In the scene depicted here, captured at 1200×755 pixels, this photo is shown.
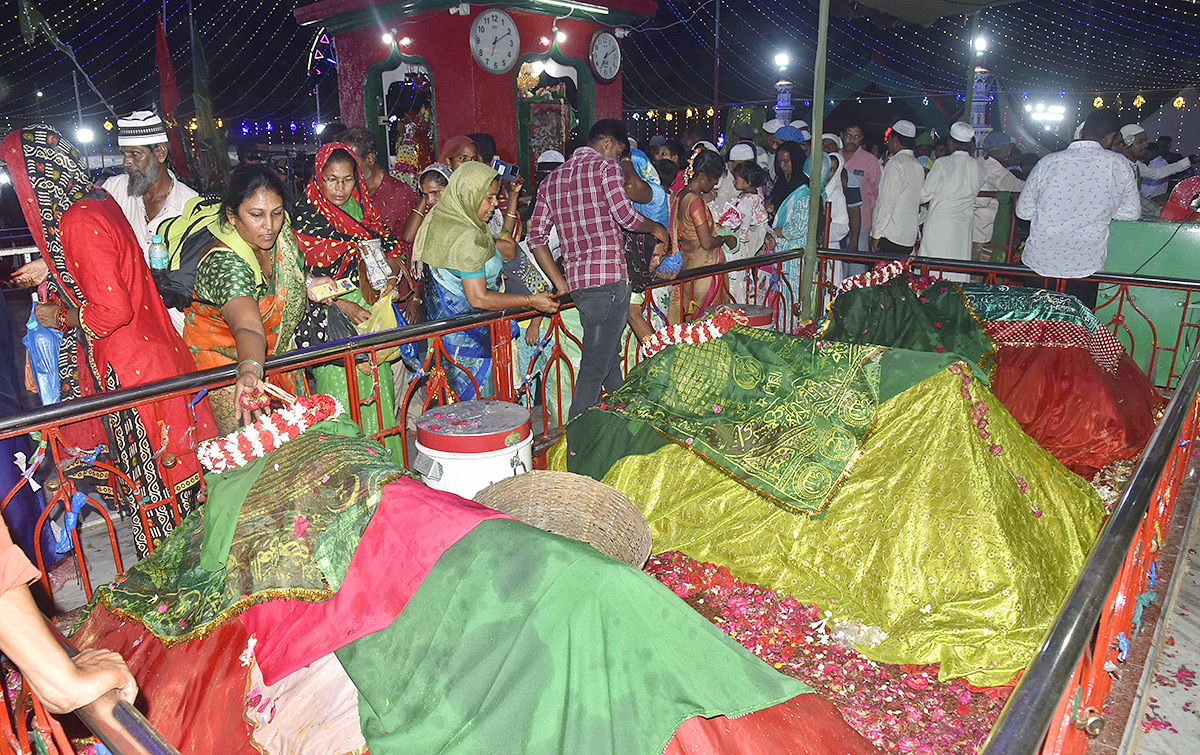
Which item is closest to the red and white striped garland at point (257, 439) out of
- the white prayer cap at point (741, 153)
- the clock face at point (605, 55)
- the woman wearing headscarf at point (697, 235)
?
the woman wearing headscarf at point (697, 235)

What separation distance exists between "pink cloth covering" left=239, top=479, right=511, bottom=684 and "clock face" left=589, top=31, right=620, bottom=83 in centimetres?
1043

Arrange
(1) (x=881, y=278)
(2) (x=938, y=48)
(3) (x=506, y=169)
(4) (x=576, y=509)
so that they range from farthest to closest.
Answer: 1. (2) (x=938, y=48)
2. (1) (x=881, y=278)
3. (3) (x=506, y=169)
4. (4) (x=576, y=509)

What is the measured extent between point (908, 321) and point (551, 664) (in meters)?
3.75

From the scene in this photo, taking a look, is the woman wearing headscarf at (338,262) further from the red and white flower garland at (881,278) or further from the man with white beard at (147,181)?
the red and white flower garland at (881,278)

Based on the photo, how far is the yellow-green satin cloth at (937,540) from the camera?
2.88 meters

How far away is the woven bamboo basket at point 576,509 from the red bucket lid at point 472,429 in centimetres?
27

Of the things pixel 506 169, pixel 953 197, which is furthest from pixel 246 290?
pixel 953 197

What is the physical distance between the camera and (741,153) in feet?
25.3

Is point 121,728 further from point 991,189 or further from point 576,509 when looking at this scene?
point 991,189

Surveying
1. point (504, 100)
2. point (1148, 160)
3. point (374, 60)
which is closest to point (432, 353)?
point (504, 100)

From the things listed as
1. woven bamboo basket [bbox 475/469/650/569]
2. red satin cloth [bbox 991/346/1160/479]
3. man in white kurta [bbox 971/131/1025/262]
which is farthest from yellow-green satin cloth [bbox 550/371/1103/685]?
man in white kurta [bbox 971/131/1025/262]

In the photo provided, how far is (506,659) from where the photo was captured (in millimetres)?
1540

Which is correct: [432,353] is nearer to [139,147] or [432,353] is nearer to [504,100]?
[139,147]

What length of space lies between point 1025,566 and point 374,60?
10.1 meters
